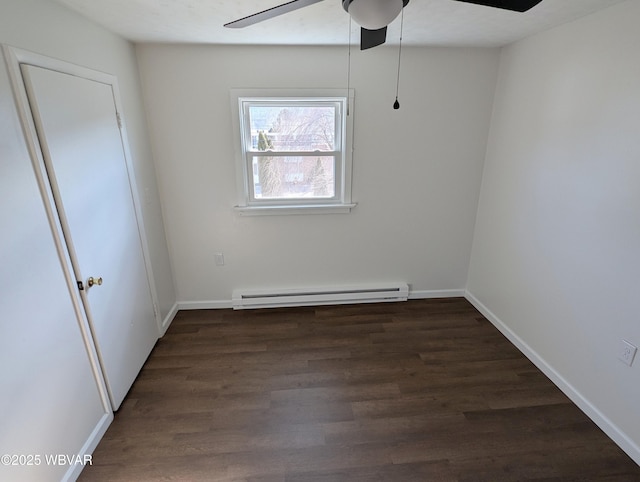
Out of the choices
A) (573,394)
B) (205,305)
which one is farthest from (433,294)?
(205,305)

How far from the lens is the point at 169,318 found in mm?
2803

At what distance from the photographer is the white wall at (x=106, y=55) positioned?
1312 millimetres

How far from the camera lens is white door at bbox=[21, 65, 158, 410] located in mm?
1435

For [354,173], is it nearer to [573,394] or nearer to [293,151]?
[293,151]

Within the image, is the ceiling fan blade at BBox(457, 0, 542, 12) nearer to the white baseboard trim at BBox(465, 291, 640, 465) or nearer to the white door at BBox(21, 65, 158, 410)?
the white door at BBox(21, 65, 158, 410)

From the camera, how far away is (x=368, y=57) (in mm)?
2453

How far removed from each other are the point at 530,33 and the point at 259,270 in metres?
2.76

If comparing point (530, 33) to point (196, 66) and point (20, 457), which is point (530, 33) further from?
point (20, 457)

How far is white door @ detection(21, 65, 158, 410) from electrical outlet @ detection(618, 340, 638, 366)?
285cm

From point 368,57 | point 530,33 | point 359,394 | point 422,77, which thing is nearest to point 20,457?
point 359,394

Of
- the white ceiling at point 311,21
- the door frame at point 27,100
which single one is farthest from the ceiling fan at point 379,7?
the door frame at point 27,100

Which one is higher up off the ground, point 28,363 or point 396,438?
point 28,363

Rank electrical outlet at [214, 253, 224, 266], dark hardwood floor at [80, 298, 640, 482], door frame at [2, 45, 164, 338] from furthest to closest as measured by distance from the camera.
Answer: electrical outlet at [214, 253, 224, 266] → dark hardwood floor at [80, 298, 640, 482] → door frame at [2, 45, 164, 338]

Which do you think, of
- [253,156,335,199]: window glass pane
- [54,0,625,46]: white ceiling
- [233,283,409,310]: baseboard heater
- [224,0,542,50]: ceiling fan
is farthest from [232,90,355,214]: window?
[224,0,542,50]: ceiling fan
